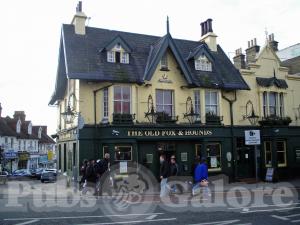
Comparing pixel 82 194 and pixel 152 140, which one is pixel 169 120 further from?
pixel 82 194

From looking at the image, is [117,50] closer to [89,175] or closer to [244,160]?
[89,175]

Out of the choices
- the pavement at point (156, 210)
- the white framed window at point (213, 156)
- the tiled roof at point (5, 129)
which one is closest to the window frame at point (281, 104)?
the white framed window at point (213, 156)

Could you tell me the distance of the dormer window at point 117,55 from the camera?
2303 cm

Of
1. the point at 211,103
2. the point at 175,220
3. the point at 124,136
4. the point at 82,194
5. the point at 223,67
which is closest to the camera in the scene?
the point at 175,220

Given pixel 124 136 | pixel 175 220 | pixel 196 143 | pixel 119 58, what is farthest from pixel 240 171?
pixel 175 220

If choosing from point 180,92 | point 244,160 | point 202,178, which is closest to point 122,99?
point 180,92

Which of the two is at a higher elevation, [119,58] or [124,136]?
[119,58]

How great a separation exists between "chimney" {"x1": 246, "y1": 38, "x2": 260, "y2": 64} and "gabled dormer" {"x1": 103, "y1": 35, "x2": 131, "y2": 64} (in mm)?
10541

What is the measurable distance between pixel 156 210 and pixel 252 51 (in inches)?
756

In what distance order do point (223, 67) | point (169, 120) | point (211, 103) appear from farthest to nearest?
point (223, 67)
point (211, 103)
point (169, 120)

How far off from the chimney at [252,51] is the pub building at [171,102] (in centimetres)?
8

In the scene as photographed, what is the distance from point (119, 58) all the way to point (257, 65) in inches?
416

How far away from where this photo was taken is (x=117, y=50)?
23141 millimetres

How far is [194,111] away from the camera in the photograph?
80.0 ft
